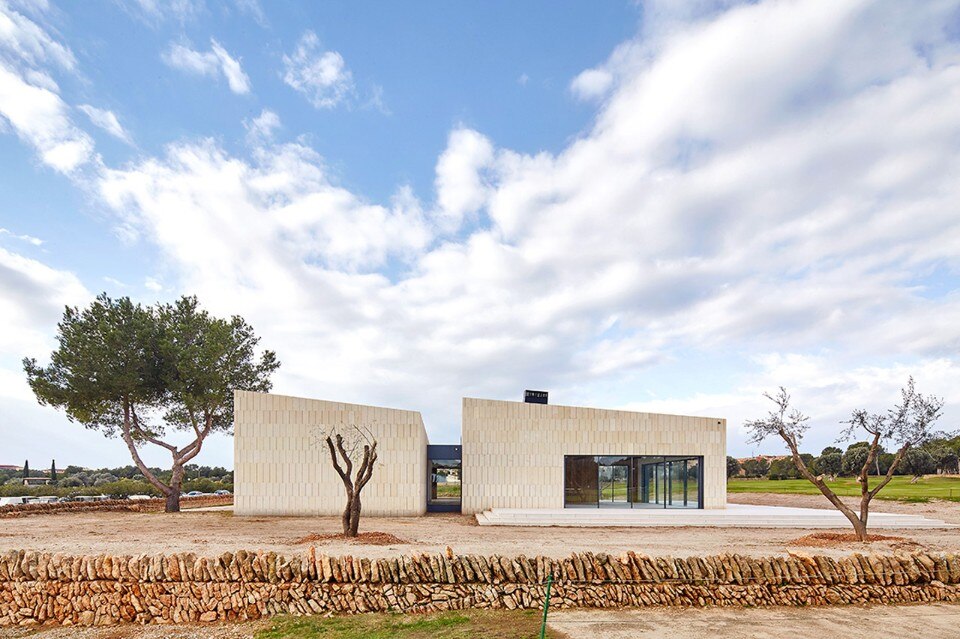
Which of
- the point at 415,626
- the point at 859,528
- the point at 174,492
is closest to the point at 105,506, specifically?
the point at 174,492

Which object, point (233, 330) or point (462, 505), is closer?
point (462, 505)

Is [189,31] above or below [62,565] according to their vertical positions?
above

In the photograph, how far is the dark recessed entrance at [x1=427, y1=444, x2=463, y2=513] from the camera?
25.8m

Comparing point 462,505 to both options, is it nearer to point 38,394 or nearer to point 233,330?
point 233,330

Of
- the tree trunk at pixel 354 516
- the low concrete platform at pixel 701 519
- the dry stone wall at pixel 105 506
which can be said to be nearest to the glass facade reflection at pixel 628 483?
the low concrete platform at pixel 701 519

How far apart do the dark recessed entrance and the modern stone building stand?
3.26 ft

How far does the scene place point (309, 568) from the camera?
32.0 ft

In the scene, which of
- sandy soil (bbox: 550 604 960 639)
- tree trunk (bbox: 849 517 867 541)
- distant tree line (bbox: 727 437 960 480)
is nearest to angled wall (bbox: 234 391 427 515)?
tree trunk (bbox: 849 517 867 541)

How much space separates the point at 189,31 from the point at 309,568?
41.2ft

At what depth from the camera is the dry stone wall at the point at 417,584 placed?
9.52 metres

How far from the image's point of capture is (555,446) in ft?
79.6

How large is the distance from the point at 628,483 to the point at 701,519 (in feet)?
11.7

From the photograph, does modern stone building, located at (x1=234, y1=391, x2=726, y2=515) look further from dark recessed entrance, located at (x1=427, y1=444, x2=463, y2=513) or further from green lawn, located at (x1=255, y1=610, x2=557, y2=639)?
green lawn, located at (x1=255, y1=610, x2=557, y2=639)

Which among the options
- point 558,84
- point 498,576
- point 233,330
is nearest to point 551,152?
point 558,84
